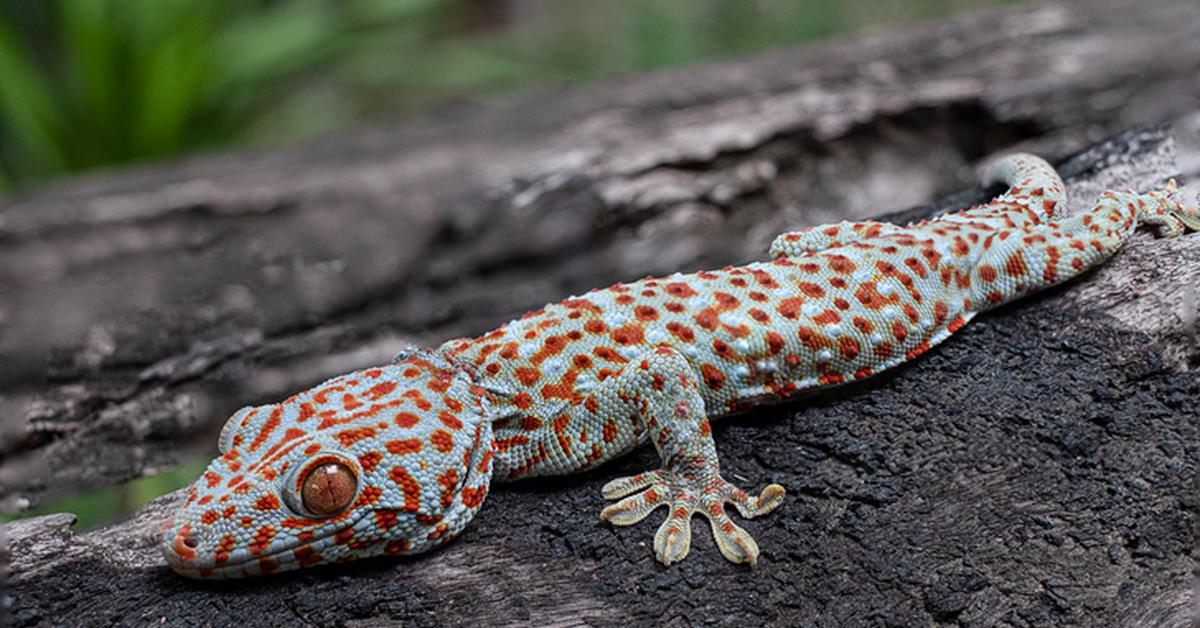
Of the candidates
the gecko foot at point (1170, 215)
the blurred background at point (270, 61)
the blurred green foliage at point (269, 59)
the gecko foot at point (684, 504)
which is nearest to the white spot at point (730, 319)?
the gecko foot at point (684, 504)

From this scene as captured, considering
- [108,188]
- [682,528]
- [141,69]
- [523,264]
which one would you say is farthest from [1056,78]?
[141,69]

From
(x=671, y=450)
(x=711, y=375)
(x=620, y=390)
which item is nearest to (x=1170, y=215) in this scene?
(x=711, y=375)

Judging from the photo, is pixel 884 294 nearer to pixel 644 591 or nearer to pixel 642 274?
pixel 644 591

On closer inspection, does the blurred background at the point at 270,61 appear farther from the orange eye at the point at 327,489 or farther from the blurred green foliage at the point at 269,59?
the orange eye at the point at 327,489

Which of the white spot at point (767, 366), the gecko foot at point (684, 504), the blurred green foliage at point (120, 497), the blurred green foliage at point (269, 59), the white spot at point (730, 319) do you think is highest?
the blurred green foliage at point (269, 59)

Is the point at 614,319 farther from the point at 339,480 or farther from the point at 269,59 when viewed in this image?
the point at 269,59

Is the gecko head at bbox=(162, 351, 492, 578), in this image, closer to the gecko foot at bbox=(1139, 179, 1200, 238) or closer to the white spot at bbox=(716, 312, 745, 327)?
the white spot at bbox=(716, 312, 745, 327)
